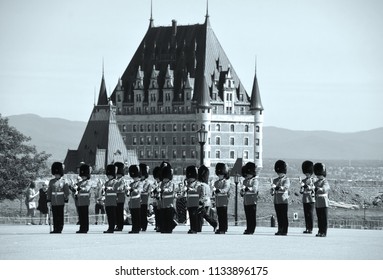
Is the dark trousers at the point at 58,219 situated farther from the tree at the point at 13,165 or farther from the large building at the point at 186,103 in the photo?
the large building at the point at 186,103

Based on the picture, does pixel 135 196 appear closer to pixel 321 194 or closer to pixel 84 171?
pixel 84 171

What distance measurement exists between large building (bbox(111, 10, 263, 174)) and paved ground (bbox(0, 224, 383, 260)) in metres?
140

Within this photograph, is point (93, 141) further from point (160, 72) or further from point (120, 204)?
point (120, 204)

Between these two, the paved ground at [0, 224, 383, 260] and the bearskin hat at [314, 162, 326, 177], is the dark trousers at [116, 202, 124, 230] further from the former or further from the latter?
the bearskin hat at [314, 162, 326, 177]

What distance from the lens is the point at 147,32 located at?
183m

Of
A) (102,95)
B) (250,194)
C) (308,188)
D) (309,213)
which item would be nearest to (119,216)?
(250,194)

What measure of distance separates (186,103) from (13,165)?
3951 inches

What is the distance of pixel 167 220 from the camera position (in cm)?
3231

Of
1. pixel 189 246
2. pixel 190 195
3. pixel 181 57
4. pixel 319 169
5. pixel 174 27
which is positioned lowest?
pixel 189 246

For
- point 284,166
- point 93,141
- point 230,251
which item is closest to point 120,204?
point 284,166

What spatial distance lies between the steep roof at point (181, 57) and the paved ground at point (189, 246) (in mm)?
141862

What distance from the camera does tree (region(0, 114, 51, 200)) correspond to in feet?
242

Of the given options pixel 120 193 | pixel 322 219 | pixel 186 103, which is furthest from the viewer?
pixel 186 103

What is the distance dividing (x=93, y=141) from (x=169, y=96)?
21.8 metres
